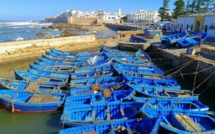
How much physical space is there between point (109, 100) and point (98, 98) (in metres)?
0.67

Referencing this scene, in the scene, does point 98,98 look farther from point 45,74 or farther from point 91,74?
point 45,74

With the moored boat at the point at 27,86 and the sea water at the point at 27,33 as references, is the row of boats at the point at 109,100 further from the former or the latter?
the sea water at the point at 27,33

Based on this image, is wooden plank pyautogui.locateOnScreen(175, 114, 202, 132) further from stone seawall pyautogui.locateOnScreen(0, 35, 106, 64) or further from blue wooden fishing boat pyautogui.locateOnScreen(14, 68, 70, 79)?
stone seawall pyautogui.locateOnScreen(0, 35, 106, 64)

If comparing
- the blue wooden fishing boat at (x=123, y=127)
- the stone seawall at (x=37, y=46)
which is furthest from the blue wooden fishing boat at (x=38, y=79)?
the stone seawall at (x=37, y=46)

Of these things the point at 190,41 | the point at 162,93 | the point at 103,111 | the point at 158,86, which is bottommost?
the point at 162,93

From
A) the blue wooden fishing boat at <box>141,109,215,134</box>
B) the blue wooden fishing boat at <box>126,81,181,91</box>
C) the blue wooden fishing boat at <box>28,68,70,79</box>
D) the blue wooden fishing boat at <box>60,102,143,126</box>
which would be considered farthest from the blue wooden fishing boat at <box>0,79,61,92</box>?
the blue wooden fishing boat at <box>141,109,215,134</box>

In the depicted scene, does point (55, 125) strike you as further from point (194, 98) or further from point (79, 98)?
point (194, 98)

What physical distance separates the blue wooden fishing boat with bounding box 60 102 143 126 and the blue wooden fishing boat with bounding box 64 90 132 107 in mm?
652

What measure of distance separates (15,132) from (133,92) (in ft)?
21.6

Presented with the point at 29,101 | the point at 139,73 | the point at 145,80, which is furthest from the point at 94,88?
the point at 139,73

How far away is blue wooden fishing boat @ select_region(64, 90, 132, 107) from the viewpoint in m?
11.2

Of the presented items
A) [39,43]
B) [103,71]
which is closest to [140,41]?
[39,43]

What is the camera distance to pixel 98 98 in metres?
11.5

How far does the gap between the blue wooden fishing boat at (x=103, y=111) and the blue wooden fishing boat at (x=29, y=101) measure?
1.85m
